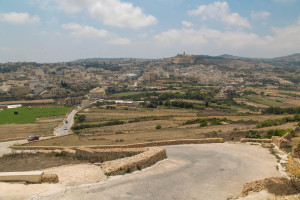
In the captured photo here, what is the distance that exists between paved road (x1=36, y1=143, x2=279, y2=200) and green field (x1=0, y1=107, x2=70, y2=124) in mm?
41601

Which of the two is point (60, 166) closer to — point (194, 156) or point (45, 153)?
point (45, 153)

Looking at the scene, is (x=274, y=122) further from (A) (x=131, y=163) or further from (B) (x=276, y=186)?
(A) (x=131, y=163)

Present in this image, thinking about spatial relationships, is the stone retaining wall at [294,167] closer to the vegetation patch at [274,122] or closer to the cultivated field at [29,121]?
the vegetation patch at [274,122]

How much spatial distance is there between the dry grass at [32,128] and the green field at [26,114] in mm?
2968

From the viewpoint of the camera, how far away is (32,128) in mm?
41031

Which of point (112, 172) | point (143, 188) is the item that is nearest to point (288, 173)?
point (143, 188)

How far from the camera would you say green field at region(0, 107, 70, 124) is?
159ft

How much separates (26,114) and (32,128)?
51.1 feet

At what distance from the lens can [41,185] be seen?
32.8 feet

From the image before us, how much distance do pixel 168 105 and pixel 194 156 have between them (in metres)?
46.1

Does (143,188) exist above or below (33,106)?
above

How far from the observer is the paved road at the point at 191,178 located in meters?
9.48

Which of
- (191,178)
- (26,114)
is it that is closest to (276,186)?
(191,178)

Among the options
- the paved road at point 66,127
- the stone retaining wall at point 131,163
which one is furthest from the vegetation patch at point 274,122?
the paved road at point 66,127
